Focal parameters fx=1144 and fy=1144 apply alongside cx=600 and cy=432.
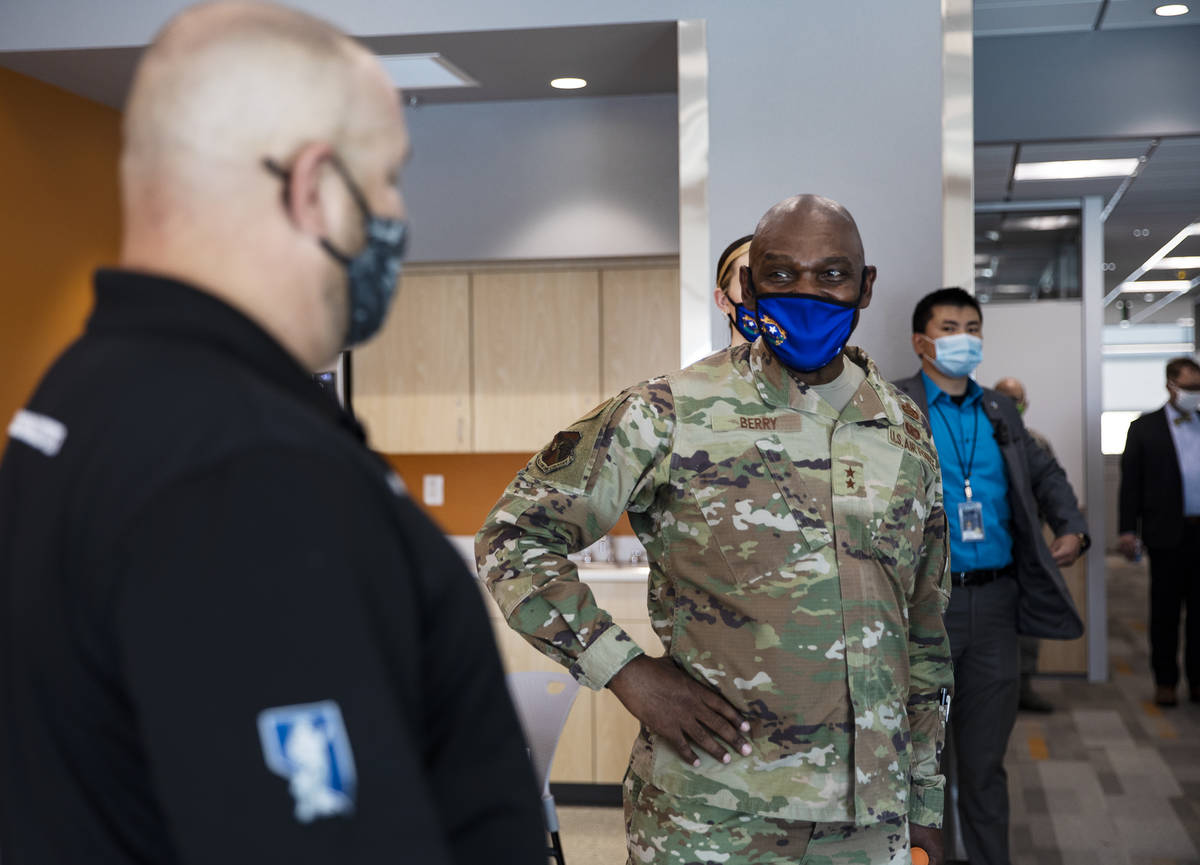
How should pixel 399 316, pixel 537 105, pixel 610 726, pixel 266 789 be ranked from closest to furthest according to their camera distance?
pixel 266 789 → pixel 610 726 → pixel 537 105 → pixel 399 316

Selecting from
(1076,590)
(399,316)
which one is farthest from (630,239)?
(1076,590)

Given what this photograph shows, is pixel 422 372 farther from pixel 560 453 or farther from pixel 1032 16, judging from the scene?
pixel 560 453

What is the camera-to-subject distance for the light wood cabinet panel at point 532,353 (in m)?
5.19

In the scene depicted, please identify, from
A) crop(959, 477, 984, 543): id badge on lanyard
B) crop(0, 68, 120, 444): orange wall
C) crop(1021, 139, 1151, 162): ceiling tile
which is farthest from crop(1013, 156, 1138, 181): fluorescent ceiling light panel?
crop(0, 68, 120, 444): orange wall

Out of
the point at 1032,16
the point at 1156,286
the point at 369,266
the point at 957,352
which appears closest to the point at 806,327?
the point at 369,266

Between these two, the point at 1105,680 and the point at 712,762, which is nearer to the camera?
the point at 712,762

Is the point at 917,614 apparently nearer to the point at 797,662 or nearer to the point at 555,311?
the point at 797,662

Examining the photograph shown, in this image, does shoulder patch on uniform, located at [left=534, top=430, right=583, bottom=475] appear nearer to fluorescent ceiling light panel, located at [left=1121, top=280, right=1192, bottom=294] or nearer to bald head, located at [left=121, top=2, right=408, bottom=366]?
bald head, located at [left=121, top=2, right=408, bottom=366]

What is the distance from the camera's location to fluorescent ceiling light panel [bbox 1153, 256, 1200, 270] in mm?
10211

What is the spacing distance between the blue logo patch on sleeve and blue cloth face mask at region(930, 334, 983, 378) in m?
2.89

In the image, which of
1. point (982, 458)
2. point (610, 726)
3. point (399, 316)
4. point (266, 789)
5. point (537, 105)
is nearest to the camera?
point (266, 789)

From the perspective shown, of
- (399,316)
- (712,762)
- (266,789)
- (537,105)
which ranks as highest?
(537,105)

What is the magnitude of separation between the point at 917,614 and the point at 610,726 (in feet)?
10.1

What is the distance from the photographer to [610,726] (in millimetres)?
4656
